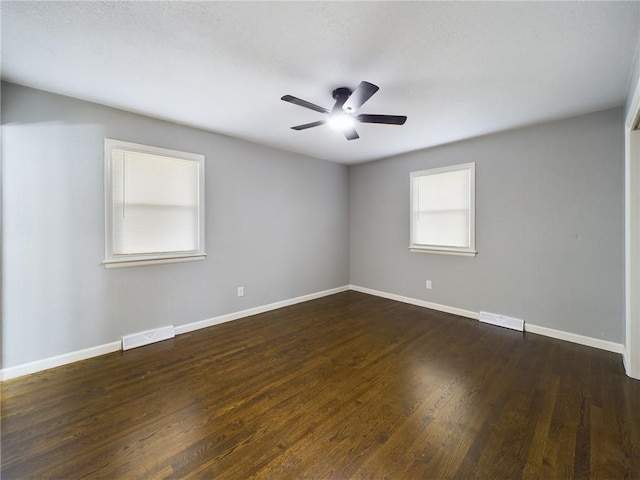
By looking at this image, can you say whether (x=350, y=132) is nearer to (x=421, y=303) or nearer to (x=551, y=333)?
(x=421, y=303)

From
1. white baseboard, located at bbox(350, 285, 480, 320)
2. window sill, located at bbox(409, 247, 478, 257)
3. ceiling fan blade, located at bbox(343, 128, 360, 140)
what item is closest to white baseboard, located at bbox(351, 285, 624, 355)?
white baseboard, located at bbox(350, 285, 480, 320)

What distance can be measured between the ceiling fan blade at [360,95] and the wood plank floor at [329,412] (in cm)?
224

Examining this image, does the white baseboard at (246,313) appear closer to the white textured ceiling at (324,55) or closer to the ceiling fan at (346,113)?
the white textured ceiling at (324,55)

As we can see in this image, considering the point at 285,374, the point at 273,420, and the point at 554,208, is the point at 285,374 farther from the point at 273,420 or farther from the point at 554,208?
the point at 554,208

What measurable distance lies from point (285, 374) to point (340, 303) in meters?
2.22

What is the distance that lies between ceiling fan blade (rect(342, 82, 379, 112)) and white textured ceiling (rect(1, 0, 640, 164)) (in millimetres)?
222

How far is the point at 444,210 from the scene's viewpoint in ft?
13.3

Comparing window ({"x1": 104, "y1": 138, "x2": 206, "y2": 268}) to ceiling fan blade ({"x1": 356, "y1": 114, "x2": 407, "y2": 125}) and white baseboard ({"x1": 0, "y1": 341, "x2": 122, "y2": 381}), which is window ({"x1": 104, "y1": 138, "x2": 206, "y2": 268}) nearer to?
white baseboard ({"x1": 0, "y1": 341, "x2": 122, "y2": 381})

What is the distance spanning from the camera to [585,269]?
292 cm

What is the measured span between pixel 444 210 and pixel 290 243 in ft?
7.95

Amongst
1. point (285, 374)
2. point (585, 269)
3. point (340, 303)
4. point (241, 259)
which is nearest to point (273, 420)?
point (285, 374)

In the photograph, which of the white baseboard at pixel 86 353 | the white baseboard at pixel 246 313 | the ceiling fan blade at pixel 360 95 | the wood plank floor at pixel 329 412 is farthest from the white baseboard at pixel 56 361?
the ceiling fan blade at pixel 360 95

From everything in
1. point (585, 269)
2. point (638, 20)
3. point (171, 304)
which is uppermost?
point (638, 20)

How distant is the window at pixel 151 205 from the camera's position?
109 inches
